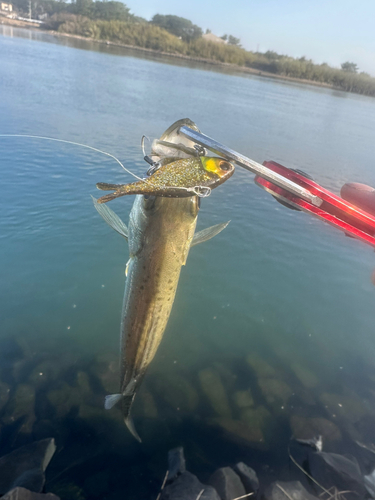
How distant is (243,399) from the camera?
173 inches

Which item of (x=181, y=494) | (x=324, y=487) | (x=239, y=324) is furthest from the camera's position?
(x=239, y=324)

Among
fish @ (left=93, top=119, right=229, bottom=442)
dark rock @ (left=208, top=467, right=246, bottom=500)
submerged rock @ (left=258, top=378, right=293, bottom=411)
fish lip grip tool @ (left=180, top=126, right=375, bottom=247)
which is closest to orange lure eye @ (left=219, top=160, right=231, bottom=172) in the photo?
fish @ (left=93, top=119, right=229, bottom=442)

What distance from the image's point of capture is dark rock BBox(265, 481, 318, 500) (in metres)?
3.26

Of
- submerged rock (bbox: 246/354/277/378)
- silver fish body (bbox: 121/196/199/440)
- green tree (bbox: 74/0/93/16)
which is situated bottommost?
submerged rock (bbox: 246/354/277/378)

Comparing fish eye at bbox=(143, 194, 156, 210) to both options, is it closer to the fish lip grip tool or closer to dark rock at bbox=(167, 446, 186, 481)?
the fish lip grip tool

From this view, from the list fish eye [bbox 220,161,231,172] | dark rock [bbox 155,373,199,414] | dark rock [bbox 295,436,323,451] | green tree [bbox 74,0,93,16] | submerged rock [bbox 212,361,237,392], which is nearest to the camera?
fish eye [bbox 220,161,231,172]

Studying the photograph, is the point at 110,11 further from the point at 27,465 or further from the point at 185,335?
the point at 27,465

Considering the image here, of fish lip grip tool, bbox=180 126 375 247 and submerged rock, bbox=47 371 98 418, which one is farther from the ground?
fish lip grip tool, bbox=180 126 375 247

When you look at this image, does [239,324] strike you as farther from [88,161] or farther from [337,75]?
[337,75]

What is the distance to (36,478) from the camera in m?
3.22

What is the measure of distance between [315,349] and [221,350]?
1675 mm

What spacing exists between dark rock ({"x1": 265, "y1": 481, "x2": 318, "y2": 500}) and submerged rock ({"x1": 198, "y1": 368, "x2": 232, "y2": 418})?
971mm

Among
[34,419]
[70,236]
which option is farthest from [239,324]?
[70,236]

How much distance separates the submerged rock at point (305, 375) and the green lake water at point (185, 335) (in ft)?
0.06
